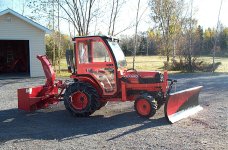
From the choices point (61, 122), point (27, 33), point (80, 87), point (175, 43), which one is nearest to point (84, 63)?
point (80, 87)

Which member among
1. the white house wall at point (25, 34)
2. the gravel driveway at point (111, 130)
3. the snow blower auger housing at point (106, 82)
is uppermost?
the white house wall at point (25, 34)

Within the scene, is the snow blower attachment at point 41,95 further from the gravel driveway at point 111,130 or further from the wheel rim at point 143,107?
the wheel rim at point 143,107

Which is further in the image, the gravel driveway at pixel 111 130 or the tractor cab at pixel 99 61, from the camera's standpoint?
the tractor cab at pixel 99 61

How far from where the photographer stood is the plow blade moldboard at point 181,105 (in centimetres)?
744

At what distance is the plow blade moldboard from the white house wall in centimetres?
1362

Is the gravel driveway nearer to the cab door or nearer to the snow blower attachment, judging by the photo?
the snow blower attachment

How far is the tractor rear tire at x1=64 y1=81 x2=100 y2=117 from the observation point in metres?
8.09

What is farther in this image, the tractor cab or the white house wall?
the white house wall

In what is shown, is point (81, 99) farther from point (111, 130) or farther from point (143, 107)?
point (111, 130)

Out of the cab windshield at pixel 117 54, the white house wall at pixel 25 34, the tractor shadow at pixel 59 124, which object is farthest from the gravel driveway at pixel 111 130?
the white house wall at pixel 25 34

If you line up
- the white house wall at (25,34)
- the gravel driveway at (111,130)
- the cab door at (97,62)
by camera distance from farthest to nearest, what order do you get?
the white house wall at (25,34)
the cab door at (97,62)
the gravel driveway at (111,130)

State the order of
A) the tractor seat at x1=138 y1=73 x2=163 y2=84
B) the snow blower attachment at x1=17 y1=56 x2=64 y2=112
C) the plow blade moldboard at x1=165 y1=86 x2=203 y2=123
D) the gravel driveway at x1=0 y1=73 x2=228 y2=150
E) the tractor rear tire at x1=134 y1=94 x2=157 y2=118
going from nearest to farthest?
the gravel driveway at x1=0 y1=73 x2=228 y2=150
the plow blade moldboard at x1=165 y1=86 x2=203 y2=123
the tractor rear tire at x1=134 y1=94 x2=157 y2=118
the tractor seat at x1=138 y1=73 x2=163 y2=84
the snow blower attachment at x1=17 y1=56 x2=64 y2=112

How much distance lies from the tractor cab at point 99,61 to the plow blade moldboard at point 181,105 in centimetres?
153

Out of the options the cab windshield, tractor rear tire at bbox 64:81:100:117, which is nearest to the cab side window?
the cab windshield
